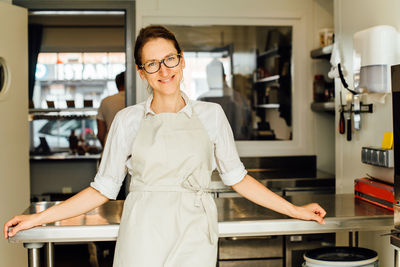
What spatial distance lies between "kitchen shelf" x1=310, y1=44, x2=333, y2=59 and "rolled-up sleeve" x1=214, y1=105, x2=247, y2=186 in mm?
1802

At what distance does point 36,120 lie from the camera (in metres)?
6.42

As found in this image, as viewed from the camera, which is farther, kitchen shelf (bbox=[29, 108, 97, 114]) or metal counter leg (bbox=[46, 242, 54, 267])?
kitchen shelf (bbox=[29, 108, 97, 114])

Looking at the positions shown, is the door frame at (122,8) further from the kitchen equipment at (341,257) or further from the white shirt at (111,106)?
the kitchen equipment at (341,257)

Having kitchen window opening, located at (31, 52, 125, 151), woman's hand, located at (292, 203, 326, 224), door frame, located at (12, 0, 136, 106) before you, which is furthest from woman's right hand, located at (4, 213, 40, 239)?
kitchen window opening, located at (31, 52, 125, 151)

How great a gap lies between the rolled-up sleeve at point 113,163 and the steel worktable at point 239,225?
0.26 metres

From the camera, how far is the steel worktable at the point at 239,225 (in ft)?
6.38

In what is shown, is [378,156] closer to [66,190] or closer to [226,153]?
[226,153]

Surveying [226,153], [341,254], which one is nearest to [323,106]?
[341,254]

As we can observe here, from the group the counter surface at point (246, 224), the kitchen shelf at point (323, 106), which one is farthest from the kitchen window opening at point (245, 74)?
the counter surface at point (246, 224)

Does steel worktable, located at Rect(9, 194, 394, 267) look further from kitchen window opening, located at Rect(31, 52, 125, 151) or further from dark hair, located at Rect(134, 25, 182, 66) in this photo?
kitchen window opening, located at Rect(31, 52, 125, 151)

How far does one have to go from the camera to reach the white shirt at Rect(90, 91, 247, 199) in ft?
5.78

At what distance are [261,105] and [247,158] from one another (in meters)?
0.45

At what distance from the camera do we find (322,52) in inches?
138

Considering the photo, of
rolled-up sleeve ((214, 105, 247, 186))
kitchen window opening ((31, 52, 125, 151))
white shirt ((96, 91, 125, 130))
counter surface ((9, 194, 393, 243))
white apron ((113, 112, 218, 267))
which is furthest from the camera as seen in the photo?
kitchen window opening ((31, 52, 125, 151))
